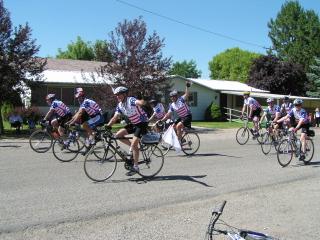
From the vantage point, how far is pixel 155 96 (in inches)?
1014

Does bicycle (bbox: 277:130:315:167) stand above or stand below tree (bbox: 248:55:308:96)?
below

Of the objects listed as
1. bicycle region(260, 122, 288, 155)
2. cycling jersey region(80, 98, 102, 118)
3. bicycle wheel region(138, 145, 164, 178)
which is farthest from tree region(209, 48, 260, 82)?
bicycle wheel region(138, 145, 164, 178)

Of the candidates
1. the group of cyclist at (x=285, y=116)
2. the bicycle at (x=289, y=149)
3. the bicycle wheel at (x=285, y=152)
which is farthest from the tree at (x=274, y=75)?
the bicycle wheel at (x=285, y=152)

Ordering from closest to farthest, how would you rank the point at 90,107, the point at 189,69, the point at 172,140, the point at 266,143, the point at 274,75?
the point at 172,140 < the point at 90,107 < the point at 266,143 < the point at 274,75 < the point at 189,69

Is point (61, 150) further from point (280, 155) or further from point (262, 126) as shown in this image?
point (262, 126)

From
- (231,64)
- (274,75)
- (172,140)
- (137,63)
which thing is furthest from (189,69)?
(172,140)

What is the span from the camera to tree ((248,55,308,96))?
53062 millimetres

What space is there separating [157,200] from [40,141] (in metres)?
7.03

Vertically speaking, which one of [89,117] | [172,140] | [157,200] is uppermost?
[89,117]

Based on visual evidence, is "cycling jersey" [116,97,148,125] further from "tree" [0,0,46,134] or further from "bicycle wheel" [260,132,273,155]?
"tree" [0,0,46,134]

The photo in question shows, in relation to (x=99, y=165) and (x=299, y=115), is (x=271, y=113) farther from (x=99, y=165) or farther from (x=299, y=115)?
(x=99, y=165)

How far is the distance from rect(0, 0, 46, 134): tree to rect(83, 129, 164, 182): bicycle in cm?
1208

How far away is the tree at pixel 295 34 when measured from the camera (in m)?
64.0

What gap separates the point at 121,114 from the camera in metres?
10.1
